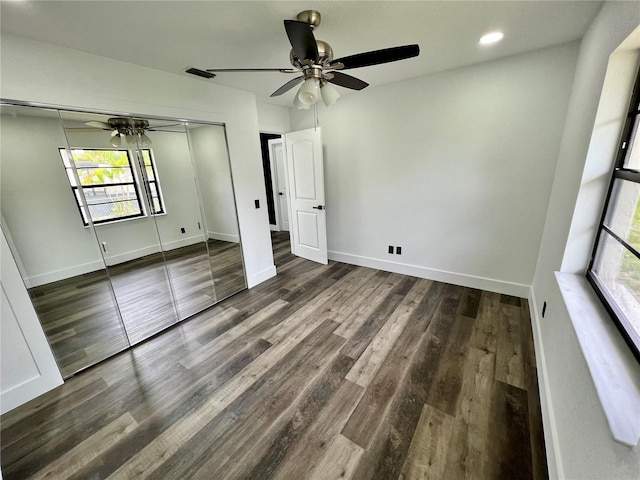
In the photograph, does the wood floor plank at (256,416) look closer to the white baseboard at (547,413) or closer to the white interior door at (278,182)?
the white baseboard at (547,413)

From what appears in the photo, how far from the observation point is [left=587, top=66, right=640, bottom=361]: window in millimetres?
1117

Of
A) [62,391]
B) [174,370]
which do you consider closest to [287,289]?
[174,370]

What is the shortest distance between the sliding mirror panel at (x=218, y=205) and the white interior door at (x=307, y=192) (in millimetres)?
1266

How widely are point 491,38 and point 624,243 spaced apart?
181cm

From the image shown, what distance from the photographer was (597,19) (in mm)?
1678

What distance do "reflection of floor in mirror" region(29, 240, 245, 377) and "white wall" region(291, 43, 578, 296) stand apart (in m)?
2.10

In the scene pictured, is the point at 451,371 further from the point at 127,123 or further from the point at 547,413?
the point at 127,123

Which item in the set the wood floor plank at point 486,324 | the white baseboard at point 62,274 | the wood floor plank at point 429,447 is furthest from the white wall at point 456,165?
the white baseboard at point 62,274

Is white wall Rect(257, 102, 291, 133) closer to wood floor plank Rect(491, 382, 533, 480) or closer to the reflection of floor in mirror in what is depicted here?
the reflection of floor in mirror

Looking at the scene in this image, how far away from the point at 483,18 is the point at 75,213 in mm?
3367

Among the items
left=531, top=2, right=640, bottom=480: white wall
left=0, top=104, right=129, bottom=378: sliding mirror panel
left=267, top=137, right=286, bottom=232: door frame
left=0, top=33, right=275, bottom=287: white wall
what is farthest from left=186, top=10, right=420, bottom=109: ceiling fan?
left=267, top=137, right=286, bottom=232: door frame

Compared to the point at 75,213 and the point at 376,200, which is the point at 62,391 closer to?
the point at 75,213

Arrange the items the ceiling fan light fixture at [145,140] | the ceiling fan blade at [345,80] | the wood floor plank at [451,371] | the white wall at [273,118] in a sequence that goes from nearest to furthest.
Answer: the wood floor plank at [451,371]
the ceiling fan blade at [345,80]
the ceiling fan light fixture at [145,140]
the white wall at [273,118]

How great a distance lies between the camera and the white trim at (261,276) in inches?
133
